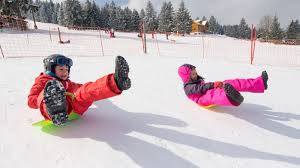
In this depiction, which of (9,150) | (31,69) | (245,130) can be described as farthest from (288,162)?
(31,69)

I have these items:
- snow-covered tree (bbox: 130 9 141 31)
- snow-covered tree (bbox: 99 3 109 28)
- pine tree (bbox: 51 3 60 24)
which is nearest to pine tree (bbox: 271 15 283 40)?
snow-covered tree (bbox: 130 9 141 31)

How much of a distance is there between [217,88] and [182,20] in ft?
191

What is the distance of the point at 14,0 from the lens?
96.8ft

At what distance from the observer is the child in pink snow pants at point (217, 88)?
3.20 meters

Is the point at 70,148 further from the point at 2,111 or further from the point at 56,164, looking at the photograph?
the point at 2,111

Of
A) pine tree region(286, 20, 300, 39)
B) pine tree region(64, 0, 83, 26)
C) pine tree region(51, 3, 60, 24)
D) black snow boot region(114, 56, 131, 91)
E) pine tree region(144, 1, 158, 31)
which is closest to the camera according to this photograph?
black snow boot region(114, 56, 131, 91)

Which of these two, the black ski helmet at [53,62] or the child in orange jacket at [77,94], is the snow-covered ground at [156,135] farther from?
the black ski helmet at [53,62]

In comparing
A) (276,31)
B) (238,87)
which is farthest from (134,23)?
(238,87)

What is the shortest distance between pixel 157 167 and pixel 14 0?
3228 centimetres

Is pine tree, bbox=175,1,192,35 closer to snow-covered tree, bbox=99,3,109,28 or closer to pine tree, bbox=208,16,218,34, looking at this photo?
snow-covered tree, bbox=99,3,109,28

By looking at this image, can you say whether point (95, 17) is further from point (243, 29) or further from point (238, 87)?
point (238, 87)

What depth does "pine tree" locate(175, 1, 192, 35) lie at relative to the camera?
5941 cm

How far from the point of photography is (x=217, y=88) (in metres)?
3.64

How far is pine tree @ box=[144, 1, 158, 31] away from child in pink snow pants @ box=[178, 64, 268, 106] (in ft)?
203
